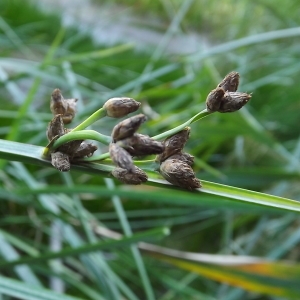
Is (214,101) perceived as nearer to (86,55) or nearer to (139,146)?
(139,146)

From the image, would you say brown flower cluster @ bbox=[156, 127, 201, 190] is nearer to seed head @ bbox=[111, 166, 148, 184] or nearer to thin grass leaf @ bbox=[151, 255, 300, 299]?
seed head @ bbox=[111, 166, 148, 184]

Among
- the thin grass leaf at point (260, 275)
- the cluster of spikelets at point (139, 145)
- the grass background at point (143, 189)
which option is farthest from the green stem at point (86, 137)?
the thin grass leaf at point (260, 275)

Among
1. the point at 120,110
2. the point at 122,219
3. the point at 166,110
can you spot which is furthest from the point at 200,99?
the point at 120,110

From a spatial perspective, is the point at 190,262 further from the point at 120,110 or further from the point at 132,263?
the point at 120,110

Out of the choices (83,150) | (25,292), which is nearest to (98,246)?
(25,292)

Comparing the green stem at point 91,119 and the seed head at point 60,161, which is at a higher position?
the green stem at point 91,119

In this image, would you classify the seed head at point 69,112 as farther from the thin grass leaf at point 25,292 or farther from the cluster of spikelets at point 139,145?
the thin grass leaf at point 25,292

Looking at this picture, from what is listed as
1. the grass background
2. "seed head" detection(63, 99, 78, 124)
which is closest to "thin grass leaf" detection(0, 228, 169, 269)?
the grass background
